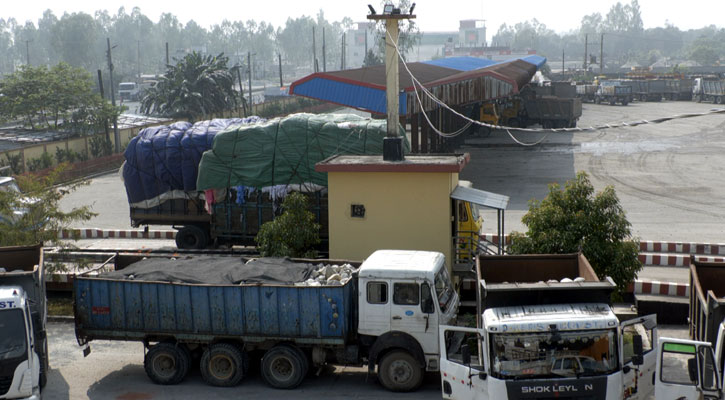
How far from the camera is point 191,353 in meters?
13.8

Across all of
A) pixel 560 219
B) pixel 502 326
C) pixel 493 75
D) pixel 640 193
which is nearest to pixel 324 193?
pixel 560 219

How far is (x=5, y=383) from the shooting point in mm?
11039

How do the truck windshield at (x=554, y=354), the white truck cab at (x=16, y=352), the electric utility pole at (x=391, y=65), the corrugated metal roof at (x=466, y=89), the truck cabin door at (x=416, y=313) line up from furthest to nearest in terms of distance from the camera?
the corrugated metal roof at (x=466, y=89)
the electric utility pole at (x=391, y=65)
the truck cabin door at (x=416, y=313)
the white truck cab at (x=16, y=352)
the truck windshield at (x=554, y=354)

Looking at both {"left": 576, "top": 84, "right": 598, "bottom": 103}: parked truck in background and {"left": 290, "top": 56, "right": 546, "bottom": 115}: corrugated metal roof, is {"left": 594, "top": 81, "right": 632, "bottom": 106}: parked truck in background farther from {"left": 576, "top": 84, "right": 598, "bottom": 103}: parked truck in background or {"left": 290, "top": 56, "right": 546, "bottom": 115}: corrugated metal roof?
{"left": 290, "top": 56, "right": 546, "bottom": 115}: corrugated metal roof

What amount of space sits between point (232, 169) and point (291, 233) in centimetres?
363

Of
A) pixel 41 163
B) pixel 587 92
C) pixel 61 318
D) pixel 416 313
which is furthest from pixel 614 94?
pixel 416 313

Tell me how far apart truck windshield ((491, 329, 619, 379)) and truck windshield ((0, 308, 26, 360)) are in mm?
6848

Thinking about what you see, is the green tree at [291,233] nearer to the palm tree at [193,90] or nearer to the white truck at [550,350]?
the white truck at [550,350]

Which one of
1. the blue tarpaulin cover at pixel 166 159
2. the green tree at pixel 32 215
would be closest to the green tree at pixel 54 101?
the blue tarpaulin cover at pixel 166 159

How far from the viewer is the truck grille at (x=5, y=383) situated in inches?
434

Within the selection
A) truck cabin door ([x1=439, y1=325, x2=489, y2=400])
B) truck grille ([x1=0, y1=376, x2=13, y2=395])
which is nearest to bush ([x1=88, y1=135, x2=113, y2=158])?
truck grille ([x1=0, y1=376, x2=13, y2=395])

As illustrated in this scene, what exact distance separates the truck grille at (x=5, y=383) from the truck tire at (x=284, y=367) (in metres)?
4.03

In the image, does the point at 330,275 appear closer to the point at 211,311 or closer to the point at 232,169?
the point at 211,311

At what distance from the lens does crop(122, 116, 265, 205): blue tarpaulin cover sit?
71.9 feet
